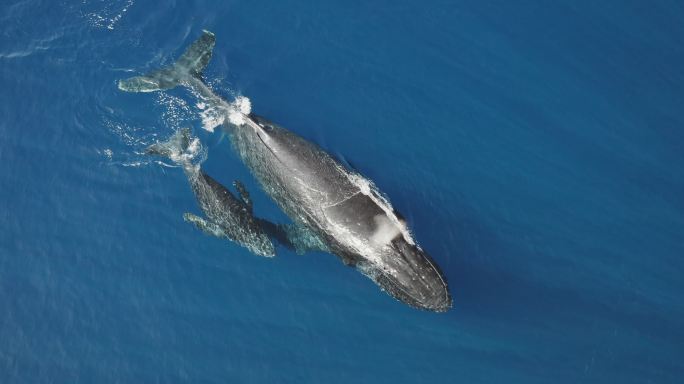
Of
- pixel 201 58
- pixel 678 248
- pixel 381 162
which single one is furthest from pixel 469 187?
pixel 201 58

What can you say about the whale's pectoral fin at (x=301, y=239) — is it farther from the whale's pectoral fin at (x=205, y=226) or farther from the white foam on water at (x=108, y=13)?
the white foam on water at (x=108, y=13)

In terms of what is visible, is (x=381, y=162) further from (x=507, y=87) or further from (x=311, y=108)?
(x=507, y=87)

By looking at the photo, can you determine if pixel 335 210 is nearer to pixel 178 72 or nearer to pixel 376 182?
pixel 376 182

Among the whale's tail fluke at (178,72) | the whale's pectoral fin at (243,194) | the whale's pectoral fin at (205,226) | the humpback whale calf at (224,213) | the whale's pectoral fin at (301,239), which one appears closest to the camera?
the whale's pectoral fin at (301,239)

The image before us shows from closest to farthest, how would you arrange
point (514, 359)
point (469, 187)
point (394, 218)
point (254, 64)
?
point (394, 218) < point (514, 359) < point (469, 187) < point (254, 64)

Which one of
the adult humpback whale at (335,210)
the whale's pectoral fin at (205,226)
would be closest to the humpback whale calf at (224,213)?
the whale's pectoral fin at (205,226)

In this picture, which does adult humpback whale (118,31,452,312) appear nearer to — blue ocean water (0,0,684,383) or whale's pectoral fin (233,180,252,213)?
whale's pectoral fin (233,180,252,213)

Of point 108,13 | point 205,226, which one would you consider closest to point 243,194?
point 205,226
